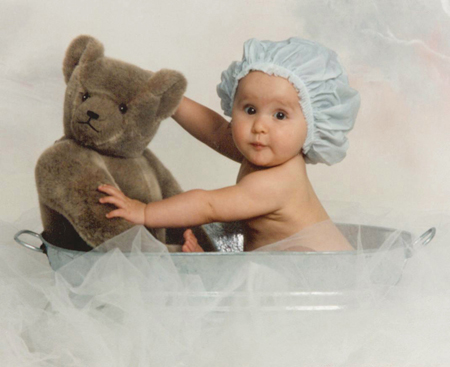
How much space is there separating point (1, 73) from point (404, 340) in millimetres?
1419

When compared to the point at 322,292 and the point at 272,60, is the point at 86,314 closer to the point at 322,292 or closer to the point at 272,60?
the point at 322,292

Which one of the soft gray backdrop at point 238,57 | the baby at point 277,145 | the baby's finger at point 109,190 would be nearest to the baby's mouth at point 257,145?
the baby at point 277,145

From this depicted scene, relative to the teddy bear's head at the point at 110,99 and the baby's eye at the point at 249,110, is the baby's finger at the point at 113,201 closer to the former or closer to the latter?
the teddy bear's head at the point at 110,99

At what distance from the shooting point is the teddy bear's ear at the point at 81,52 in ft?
4.02

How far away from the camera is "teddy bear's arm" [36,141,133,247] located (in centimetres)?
115

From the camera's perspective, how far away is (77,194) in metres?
1.15

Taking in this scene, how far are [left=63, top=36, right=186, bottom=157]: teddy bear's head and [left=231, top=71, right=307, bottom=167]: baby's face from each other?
0.44ft

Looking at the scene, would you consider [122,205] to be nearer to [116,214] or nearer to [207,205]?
[116,214]

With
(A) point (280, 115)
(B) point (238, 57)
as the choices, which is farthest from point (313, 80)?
(B) point (238, 57)

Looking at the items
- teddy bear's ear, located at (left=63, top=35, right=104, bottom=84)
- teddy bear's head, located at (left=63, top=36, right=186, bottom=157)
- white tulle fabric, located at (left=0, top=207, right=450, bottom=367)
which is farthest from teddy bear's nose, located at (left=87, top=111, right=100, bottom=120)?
white tulle fabric, located at (left=0, top=207, right=450, bottom=367)

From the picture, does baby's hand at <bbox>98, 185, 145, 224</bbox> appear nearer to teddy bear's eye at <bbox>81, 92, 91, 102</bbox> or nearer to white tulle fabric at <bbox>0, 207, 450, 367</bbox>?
white tulle fabric at <bbox>0, 207, 450, 367</bbox>

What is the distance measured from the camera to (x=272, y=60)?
1240 mm

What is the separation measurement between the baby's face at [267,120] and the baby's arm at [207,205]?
0.17 feet

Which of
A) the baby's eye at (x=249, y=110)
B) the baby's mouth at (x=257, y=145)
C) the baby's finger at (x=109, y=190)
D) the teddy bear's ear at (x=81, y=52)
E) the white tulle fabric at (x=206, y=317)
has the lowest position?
the white tulle fabric at (x=206, y=317)
